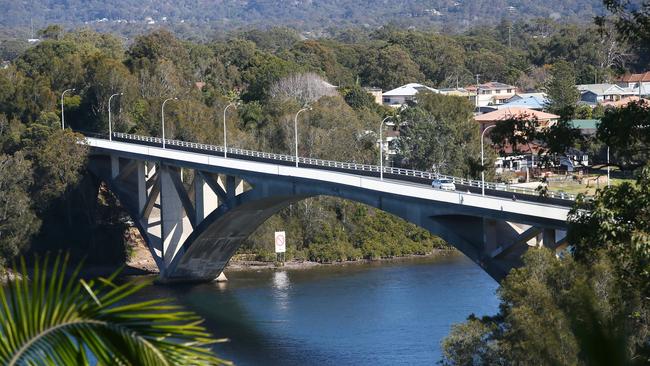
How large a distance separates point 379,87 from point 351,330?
71306 mm

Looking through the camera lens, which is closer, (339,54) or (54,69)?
(54,69)

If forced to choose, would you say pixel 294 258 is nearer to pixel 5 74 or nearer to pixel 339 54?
pixel 5 74

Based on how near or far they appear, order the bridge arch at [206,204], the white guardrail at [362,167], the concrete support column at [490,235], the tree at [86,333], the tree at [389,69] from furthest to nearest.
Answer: the tree at [389,69]
the bridge arch at [206,204]
the white guardrail at [362,167]
the concrete support column at [490,235]
the tree at [86,333]

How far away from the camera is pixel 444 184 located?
38.3 metres

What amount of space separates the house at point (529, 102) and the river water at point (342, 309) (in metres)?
30.1

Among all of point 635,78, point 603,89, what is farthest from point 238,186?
point 635,78

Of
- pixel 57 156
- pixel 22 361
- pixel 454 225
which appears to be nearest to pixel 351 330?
pixel 454 225

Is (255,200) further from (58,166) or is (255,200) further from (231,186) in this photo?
(58,166)

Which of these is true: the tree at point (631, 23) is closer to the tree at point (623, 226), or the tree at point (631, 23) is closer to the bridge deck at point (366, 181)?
the tree at point (623, 226)

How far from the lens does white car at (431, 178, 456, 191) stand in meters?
38.0

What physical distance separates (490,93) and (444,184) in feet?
216

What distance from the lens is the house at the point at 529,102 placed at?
8347 cm

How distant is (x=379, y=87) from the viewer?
108000 mm

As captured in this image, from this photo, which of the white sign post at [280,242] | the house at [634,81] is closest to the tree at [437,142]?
the white sign post at [280,242]
